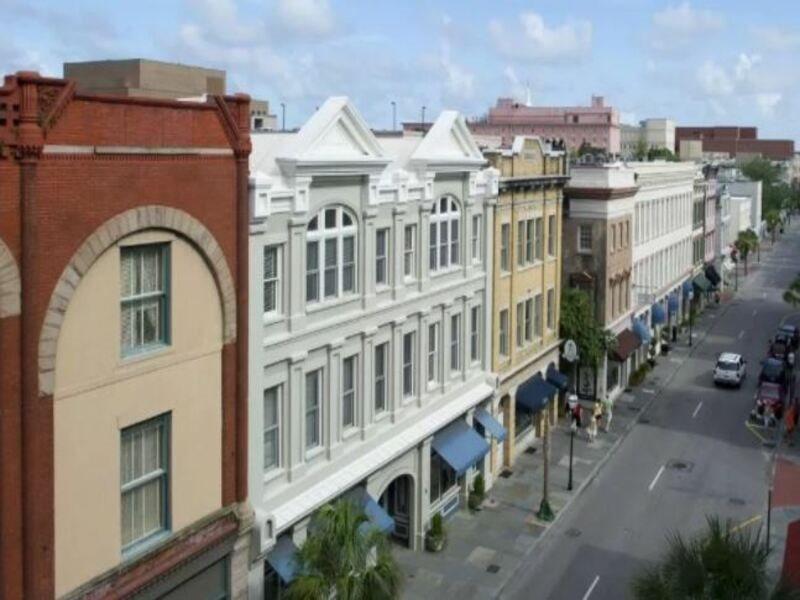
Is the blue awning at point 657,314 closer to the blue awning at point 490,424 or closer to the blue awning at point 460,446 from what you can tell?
the blue awning at point 490,424

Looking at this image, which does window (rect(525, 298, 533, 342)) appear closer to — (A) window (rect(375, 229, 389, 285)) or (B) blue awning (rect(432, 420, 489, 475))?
(B) blue awning (rect(432, 420, 489, 475))

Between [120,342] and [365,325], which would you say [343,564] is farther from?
[365,325]

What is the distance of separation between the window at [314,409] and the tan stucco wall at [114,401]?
4482 millimetres

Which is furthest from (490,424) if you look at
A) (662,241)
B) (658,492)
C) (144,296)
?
(662,241)

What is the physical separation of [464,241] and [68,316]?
18016mm

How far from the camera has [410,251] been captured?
92.4 feet

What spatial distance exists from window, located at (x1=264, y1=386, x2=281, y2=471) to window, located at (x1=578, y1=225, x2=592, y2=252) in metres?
27.8

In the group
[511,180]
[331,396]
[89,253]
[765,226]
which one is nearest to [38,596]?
[89,253]

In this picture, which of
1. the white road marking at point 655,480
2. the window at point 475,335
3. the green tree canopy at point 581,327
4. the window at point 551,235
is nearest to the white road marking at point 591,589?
the white road marking at point 655,480

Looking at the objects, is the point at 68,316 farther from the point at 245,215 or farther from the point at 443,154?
the point at 443,154

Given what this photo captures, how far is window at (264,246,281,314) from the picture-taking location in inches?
848

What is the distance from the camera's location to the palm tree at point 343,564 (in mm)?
18156

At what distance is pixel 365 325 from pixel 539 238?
1560cm

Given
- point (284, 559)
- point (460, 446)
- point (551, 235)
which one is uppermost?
point (551, 235)
